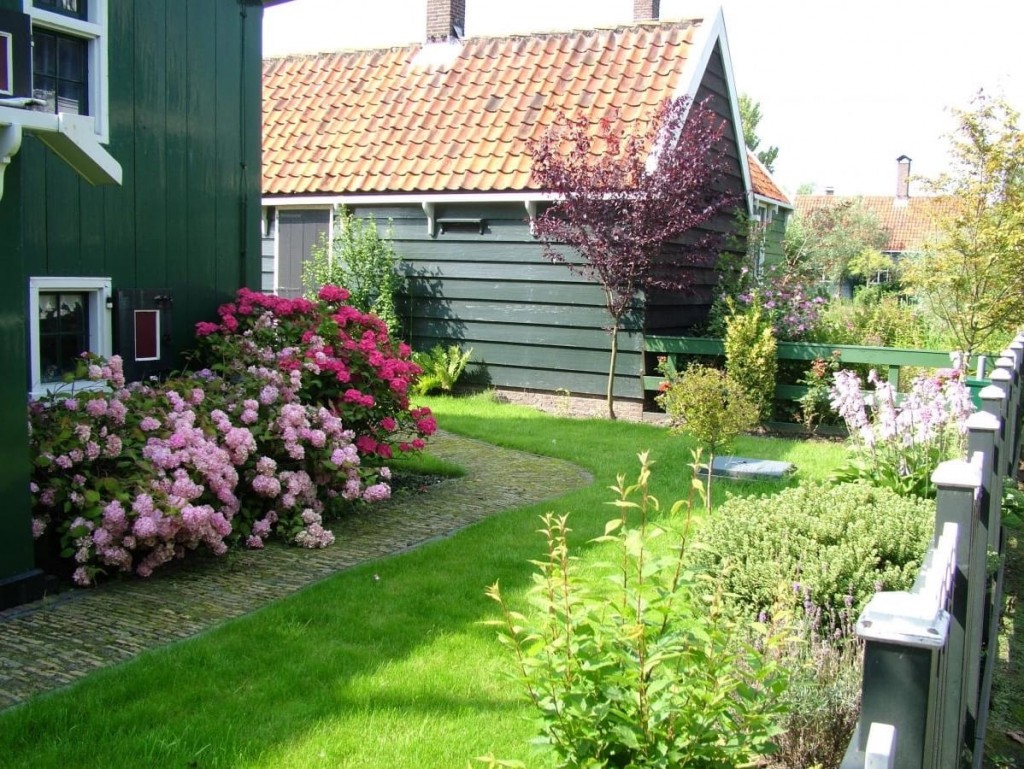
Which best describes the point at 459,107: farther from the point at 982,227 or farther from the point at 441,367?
the point at 982,227

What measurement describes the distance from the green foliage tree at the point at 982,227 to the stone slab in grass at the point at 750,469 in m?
4.48

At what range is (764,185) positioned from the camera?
1864 cm

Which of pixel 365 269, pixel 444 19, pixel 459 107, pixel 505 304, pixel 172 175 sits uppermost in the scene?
pixel 444 19

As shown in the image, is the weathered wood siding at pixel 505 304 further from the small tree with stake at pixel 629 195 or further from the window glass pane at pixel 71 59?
the window glass pane at pixel 71 59

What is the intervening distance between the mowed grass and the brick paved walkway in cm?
22

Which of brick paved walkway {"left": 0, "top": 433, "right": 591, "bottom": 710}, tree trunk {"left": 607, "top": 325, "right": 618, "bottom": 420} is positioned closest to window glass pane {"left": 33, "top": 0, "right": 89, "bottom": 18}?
brick paved walkway {"left": 0, "top": 433, "right": 591, "bottom": 710}

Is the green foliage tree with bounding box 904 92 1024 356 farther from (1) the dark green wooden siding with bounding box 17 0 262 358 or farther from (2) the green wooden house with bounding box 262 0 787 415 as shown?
(1) the dark green wooden siding with bounding box 17 0 262 358

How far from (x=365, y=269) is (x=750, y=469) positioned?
710cm

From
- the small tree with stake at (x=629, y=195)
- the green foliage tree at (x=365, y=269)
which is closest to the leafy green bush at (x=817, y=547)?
the small tree with stake at (x=629, y=195)

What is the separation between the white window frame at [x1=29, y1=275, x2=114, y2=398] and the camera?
6715 mm

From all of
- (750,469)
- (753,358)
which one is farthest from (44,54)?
(753,358)

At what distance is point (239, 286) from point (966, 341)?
927 centimetres

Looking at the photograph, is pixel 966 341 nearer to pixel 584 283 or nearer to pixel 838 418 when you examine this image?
pixel 838 418

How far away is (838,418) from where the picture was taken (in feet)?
38.0
